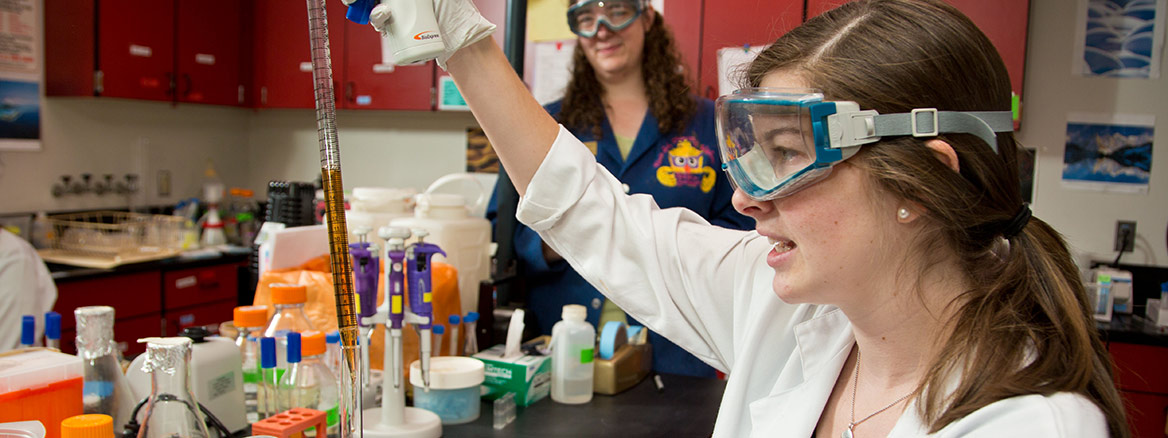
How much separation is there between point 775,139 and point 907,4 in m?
0.23

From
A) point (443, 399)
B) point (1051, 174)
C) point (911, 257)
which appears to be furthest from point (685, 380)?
point (1051, 174)

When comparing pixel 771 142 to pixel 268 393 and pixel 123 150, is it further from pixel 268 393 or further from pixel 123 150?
pixel 123 150

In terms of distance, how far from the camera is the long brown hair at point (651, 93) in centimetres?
254

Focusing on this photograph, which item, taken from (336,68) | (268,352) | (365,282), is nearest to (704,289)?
(365,282)

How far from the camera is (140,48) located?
414 centimetres

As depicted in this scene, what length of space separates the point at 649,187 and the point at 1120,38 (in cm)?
236

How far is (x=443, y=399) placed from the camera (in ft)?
5.28

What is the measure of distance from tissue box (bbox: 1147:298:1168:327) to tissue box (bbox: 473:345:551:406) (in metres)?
2.60

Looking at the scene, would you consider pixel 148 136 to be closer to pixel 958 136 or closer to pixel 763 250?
pixel 763 250

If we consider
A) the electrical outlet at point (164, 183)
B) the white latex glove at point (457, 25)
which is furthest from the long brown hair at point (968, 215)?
the electrical outlet at point (164, 183)

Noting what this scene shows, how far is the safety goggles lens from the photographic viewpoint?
3.10 feet

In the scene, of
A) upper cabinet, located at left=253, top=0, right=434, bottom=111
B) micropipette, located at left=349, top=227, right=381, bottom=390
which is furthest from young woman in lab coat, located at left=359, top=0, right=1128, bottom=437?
upper cabinet, located at left=253, top=0, right=434, bottom=111

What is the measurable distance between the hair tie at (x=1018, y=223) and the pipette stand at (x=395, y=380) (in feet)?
3.38

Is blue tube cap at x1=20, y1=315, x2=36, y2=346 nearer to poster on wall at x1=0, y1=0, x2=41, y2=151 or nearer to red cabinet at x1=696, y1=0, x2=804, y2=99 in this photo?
red cabinet at x1=696, y1=0, x2=804, y2=99
